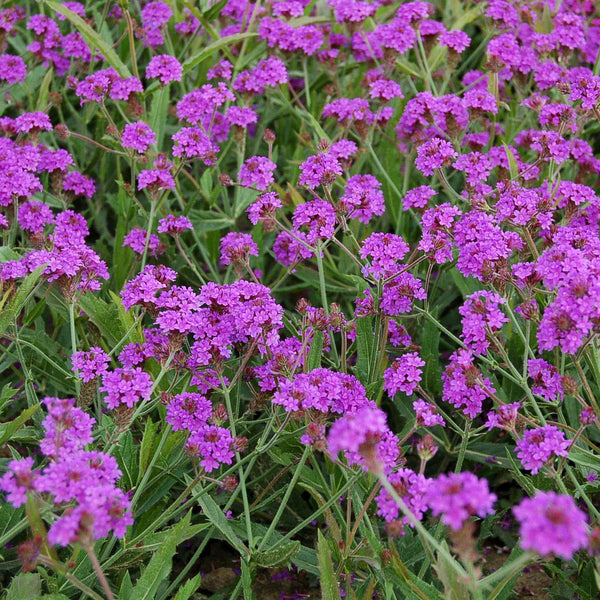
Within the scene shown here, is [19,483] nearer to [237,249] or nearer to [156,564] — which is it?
[156,564]

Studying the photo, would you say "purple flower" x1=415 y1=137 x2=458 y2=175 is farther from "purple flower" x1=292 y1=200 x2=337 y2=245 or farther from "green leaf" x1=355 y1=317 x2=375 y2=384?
"green leaf" x1=355 y1=317 x2=375 y2=384

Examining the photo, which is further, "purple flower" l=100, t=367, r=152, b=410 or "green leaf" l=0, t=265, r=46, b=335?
"green leaf" l=0, t=265, r=46, b=335

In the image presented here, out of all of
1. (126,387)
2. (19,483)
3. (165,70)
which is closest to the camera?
(19,483)

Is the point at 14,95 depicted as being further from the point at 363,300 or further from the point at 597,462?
the point at 597,462

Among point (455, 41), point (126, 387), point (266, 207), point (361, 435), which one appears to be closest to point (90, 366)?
point (126, 387)

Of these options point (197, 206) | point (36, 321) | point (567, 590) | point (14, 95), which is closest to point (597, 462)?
point (567, 590)

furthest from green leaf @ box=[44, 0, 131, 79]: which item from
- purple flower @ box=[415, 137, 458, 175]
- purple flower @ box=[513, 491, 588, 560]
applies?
purple flower @ box=[513, 491, 588, 560]
